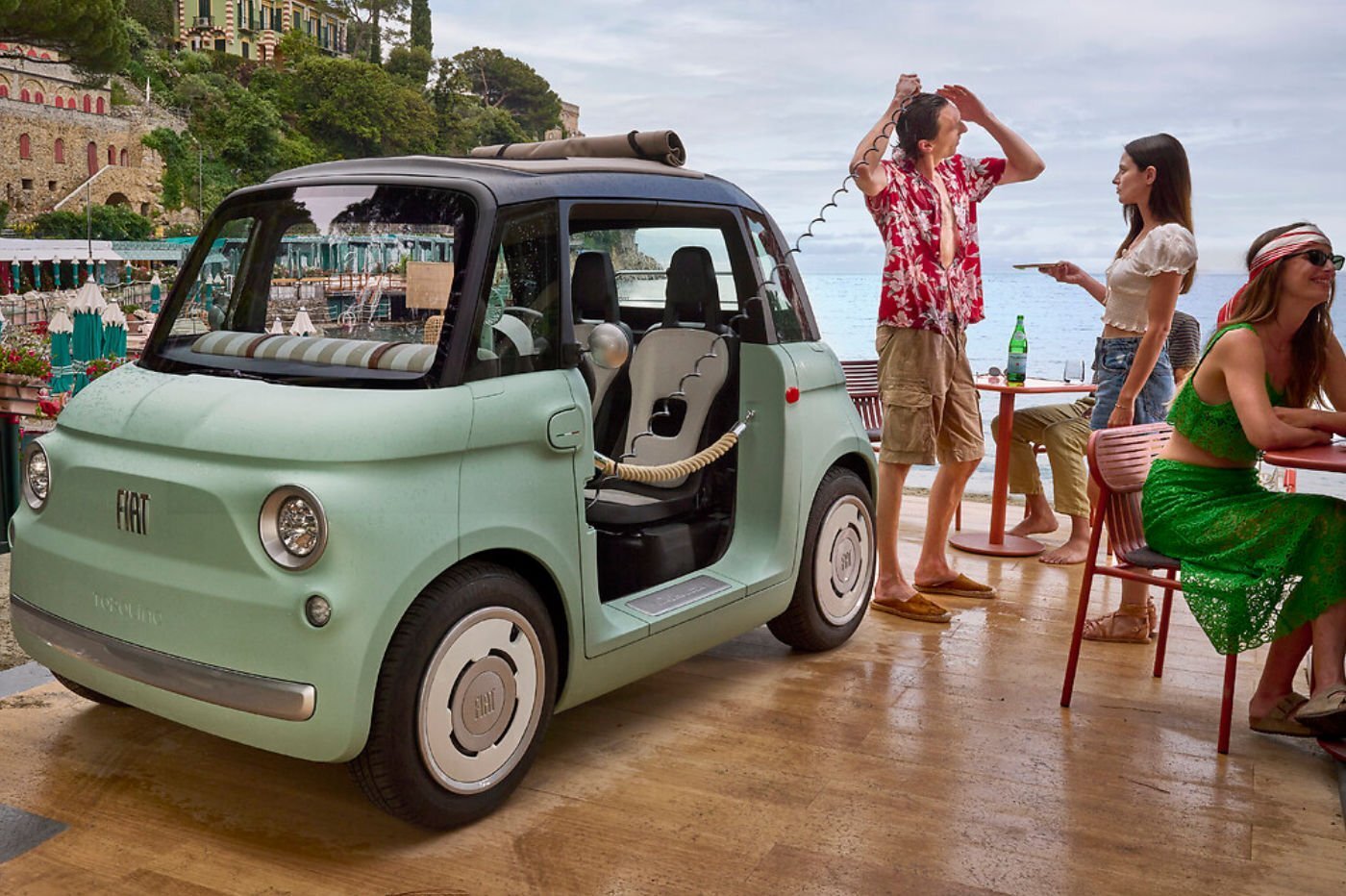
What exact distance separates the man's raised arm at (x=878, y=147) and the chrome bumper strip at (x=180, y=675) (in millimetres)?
2673

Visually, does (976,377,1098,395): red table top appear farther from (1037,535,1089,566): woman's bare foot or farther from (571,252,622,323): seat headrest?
(571,252,622,323): seat headrest

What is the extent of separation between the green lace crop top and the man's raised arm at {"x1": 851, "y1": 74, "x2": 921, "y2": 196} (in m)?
1.32

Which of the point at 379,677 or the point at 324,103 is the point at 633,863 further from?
the point at 324,103

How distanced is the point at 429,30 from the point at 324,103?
10339 mm

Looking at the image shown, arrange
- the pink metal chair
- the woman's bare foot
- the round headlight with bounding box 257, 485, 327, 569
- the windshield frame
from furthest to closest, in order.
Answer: the woman's bare foot
the pink metal chair
the windshield frame
the round headlight with bounding box 257, 485, 327, 569

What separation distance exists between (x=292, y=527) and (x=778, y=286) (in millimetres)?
1920

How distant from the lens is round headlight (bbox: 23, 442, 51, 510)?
2896 millimetres

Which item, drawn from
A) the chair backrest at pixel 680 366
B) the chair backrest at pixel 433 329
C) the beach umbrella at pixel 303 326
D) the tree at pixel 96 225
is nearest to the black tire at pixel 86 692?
the beach umbrella at pixel 303 326

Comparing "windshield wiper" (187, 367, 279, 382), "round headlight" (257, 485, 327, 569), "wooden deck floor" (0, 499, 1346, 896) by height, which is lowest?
"wooden deck floor" (0, 499, 1346, 896)

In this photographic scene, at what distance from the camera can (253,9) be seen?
84125 mm

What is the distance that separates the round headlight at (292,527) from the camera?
2.43 meters

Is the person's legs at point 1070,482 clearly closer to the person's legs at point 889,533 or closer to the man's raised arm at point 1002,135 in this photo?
the person's legs at point 889,533

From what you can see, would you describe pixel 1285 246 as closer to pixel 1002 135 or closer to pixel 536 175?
pixel 1002 135

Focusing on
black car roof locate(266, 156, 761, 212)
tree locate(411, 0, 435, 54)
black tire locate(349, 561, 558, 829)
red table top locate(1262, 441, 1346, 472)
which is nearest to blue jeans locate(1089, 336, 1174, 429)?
red table top locate(1262, 441, 1346, 472)
